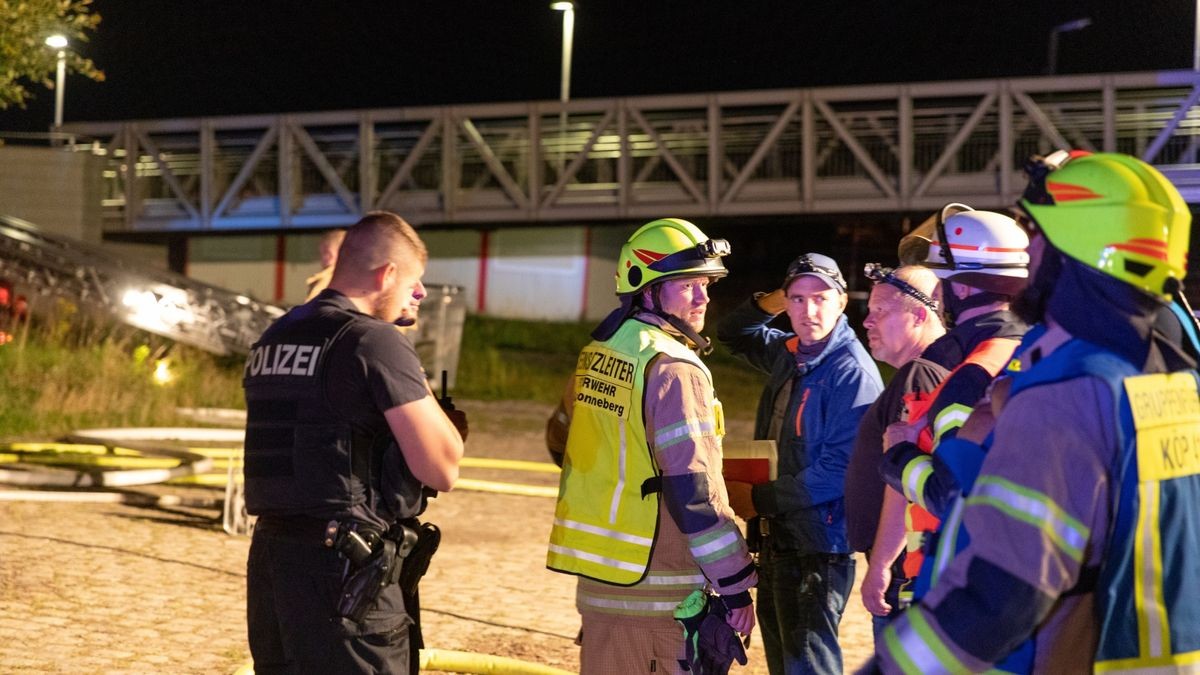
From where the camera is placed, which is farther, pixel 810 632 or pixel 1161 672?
pixel 810 632

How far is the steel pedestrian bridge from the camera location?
26.3 meters

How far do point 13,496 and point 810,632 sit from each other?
6495 millimetres

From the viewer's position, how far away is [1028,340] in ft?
8.95

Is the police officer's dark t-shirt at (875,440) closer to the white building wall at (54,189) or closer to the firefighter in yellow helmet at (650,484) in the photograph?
the firefighter in yellow helmet at (650,484)

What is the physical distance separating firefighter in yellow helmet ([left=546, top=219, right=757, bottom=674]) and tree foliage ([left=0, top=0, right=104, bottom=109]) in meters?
11.5

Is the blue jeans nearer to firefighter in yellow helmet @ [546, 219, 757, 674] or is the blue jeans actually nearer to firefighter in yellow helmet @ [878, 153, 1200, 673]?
firefighter in yellow helmet @ [546, 219, 757, 674]

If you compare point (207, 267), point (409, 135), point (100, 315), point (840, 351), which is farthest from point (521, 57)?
point (840, 351)

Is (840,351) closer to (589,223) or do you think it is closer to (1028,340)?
(1028,340)

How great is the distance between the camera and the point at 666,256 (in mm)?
4379

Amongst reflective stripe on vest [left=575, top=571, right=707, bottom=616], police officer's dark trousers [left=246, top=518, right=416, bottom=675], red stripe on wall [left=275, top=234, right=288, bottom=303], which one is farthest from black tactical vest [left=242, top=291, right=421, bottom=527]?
red stripe on wall [left=275, top=234, right=288, bottom=303]

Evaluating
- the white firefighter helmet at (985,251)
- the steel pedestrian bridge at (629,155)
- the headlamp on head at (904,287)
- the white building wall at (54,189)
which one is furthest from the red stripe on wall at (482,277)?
the white firefighter helmet at (985,251)

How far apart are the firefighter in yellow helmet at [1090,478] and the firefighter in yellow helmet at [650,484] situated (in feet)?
5.22

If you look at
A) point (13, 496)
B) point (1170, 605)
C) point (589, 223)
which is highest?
point (589, 223)

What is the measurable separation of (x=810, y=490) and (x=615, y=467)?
3.50 feet
